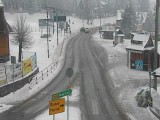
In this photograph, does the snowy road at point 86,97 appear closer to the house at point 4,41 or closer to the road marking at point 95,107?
the road marking at point 95,107

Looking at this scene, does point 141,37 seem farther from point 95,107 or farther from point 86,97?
point 95,107

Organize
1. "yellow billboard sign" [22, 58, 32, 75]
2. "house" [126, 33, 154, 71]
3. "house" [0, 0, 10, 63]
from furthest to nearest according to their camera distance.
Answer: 1. "house" [0, 0, 10, 63]
2. "house" [126, 33, 154, 71]
3. "yellow billboard sign" [22, 58, 32, 75]

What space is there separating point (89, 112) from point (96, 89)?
8.44 metres

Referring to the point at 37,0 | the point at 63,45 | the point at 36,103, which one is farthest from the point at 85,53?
the point at 37,0

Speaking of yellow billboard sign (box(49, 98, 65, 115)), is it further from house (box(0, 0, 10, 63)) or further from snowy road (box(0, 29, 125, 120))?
house (box(0, 0, 10, 63))

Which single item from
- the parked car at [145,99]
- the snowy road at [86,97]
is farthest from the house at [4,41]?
the parked car at [145,99]

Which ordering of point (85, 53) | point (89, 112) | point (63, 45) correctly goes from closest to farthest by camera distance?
point (89, 112) < point (85, 53) < point (63, 45)

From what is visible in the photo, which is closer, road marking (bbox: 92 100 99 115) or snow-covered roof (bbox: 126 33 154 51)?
road marking (bbox: 92 100 99 115)

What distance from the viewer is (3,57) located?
53969 mm

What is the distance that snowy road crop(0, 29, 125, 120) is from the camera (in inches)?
1257

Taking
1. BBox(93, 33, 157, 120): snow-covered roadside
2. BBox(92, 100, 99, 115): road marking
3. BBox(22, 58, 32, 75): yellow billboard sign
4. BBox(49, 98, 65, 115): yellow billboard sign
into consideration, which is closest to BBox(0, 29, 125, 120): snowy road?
BBox(92, 100, 99, 115): road marking

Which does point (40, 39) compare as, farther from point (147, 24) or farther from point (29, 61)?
point (147, 24)

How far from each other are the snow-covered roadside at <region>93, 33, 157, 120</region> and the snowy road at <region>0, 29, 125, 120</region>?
3.27 feet

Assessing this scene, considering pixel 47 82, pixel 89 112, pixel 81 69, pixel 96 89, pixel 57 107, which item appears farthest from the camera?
pixel 81 69
